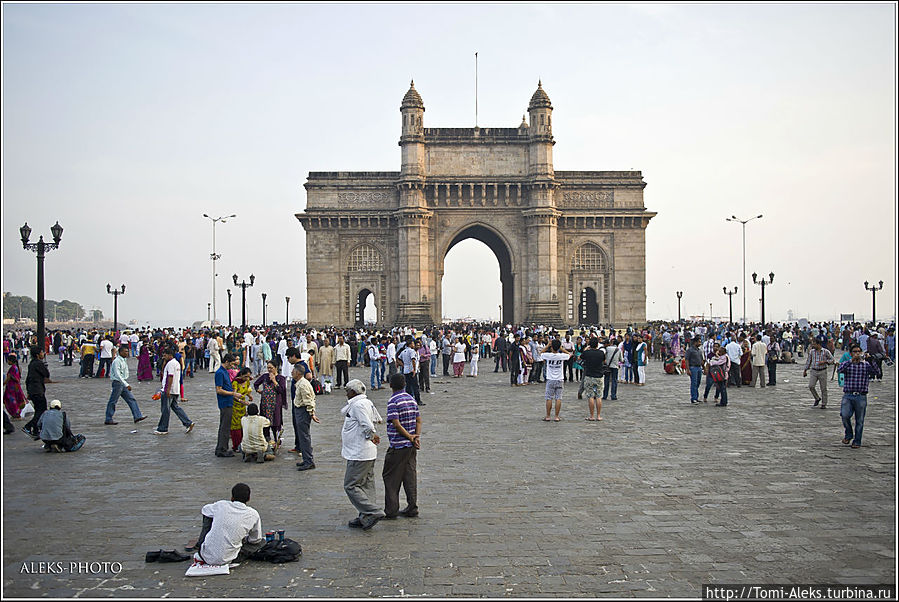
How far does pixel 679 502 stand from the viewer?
8.67 metres

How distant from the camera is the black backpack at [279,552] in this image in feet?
22.1

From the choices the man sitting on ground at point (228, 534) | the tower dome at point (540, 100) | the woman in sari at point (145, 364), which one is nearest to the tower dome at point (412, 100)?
the tower dome at point (540, 100)

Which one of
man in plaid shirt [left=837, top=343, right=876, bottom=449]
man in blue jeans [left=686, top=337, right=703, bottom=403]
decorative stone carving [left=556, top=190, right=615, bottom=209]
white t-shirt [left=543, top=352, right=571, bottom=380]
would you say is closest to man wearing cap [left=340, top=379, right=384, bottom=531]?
white t-shirt [left=543, top=352, right=571, bottom=380]

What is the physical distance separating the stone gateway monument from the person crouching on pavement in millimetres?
37497

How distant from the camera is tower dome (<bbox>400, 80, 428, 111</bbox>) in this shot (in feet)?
166

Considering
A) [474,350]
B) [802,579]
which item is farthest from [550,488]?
[474,350]

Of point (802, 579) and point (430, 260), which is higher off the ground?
point (430, 260)

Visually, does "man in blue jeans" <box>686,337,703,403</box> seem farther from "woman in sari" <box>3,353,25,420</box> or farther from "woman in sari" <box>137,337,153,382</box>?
"woman in sari" <box>137,337,153,382</box>

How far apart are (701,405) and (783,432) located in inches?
175

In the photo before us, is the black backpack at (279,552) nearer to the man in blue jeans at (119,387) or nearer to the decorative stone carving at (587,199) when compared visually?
the man in blue jeans at (119,387)

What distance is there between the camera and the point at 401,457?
8492 millimetres

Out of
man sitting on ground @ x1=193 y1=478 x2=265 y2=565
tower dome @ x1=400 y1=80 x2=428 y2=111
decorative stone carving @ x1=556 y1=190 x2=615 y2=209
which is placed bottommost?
man sitting on ground @ x1=193 y1=478 x2=265 y2=565

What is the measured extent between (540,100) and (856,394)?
137 ft

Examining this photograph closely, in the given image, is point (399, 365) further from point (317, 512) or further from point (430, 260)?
point (430, 260)
